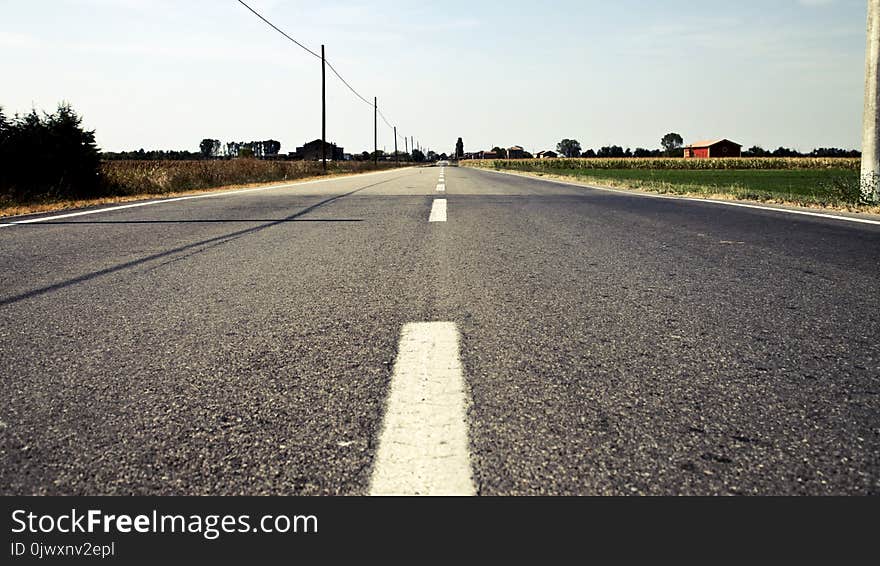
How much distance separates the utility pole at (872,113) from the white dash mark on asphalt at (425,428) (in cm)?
977

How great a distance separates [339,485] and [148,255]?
14.0 ft

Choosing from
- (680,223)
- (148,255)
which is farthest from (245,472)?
(680,223)

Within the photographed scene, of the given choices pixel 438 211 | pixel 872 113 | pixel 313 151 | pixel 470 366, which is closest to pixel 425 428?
pixel 470 366

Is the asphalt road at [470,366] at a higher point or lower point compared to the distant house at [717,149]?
lower

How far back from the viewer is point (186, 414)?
6.23 ft

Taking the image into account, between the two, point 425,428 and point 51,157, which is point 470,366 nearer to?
point 425,428

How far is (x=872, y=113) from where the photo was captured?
31.9ft

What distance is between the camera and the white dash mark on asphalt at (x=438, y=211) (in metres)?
8.03

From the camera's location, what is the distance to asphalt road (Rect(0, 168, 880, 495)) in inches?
61.2

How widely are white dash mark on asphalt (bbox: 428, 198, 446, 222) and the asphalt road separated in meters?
2.74

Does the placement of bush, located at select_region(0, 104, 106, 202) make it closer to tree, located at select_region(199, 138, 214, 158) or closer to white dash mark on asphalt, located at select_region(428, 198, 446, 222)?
white dash mark on asphalt, located at select_region(428, 198, 446, 222)

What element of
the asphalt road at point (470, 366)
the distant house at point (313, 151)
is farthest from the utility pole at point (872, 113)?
the distant house at point (313, 151)

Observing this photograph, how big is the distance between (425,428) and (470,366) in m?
0.55

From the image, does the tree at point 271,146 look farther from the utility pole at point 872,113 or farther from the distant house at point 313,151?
the utility pole at point 872,113
